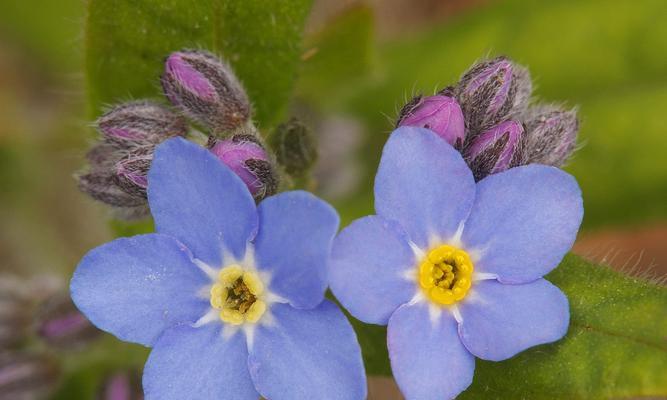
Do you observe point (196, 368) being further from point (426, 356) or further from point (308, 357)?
point (426, 356)

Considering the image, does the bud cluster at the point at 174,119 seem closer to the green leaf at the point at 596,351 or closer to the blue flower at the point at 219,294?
the blue flower at the point at 219,294

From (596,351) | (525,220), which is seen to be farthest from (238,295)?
(596,351)

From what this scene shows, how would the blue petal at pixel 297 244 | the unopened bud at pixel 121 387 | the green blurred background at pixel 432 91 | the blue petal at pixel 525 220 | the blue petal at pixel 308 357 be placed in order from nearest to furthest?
the blue petal at pixel 297 244
the blue petal at pixel 308 357
the blue petal at pixel 525 220
the unopened bud at pixel 121 387
the green blurred background at pixel 432 91

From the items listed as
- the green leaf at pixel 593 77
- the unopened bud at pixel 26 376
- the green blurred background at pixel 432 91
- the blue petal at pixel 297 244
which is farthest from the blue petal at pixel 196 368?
the green leaf at pixel 593 77

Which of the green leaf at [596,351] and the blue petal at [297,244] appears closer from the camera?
the blue petal at [297,244]

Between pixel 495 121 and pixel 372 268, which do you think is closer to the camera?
pixel 372 268

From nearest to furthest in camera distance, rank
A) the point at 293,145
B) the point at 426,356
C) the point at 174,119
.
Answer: the point at 426,356 < the point at 174,119 < the point at 293,145

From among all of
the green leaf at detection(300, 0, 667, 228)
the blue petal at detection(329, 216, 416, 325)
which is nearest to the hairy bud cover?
the blue petal at detection(329, 216, 416, 325)

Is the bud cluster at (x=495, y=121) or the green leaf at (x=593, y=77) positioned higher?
the bud cluster at (x=495, y=121)
